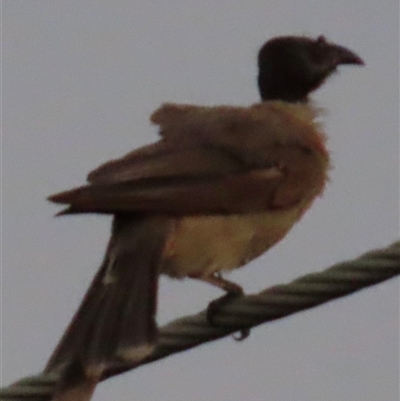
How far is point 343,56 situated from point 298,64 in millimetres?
305

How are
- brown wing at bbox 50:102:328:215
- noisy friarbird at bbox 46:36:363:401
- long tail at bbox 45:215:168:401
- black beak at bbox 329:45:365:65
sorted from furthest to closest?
black beak at bbox 329:45:365:65, brown wing at bbox 50:102:328:215, noisy friarbird at bbox 46:36:363:401, long tail at bbox 45:215:168:401

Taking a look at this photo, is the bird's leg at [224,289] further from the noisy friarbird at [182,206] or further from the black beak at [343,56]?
the black beak at [343,56]

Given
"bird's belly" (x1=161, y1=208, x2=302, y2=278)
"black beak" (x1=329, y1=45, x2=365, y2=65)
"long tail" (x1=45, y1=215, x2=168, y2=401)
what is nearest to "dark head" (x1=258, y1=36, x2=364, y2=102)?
"black beak" (x1=329, y1=45, x2=365, y2=65)

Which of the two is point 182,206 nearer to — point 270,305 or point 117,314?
point 117,314

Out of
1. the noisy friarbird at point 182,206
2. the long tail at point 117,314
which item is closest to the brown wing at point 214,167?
the noisy friarbird at point 182,206

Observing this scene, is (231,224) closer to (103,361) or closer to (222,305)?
(222,305)

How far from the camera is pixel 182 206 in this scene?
6.71 metres

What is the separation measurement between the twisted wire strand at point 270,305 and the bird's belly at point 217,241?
3.19ft

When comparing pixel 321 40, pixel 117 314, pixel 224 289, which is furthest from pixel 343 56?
pixel 117 314

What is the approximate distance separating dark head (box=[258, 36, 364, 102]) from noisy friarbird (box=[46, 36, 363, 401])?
544mm

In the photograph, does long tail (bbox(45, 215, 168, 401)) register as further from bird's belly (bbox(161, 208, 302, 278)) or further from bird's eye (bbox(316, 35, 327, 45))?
bird's eye (bbox(316, 35, 327, 45))

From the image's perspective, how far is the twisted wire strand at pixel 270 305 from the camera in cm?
542

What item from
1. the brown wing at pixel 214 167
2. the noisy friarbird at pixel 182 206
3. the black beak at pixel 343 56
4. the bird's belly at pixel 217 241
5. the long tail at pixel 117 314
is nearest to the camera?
the long tail at pixel 117 314

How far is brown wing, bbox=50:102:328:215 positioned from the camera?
643 centimetres
